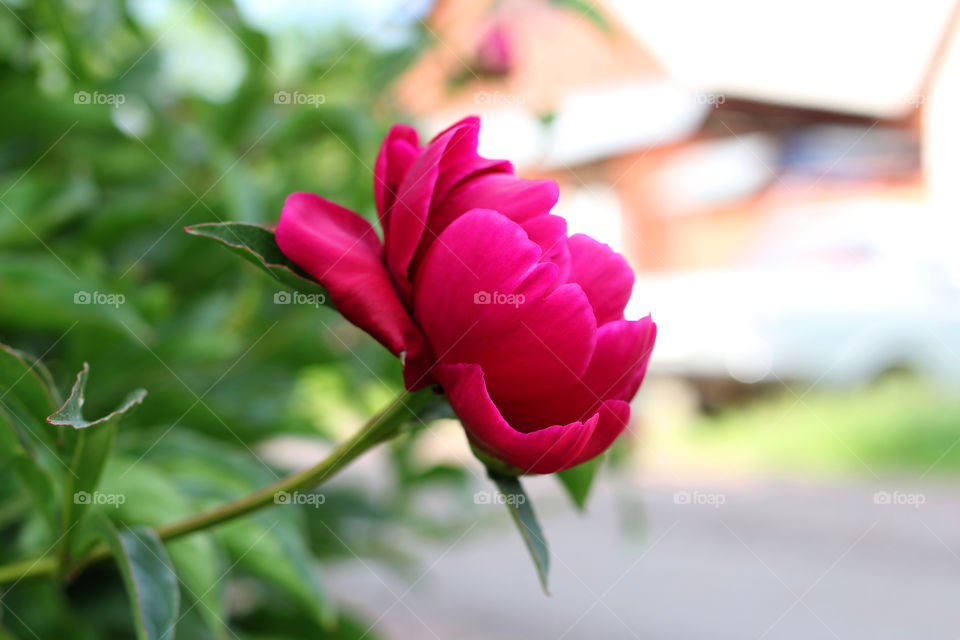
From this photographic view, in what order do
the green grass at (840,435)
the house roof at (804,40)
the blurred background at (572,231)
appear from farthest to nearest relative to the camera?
the green grass at (840,435) → the house roof at (804,40) → the blurred background at (572,231)

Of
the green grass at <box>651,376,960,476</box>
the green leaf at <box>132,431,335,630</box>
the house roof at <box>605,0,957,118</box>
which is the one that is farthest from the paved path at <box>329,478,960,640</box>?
the house roof at <box>605,0,957,118</box>

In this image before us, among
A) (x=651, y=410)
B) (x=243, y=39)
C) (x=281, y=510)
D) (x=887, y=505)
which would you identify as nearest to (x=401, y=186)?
(x=281, y=510)

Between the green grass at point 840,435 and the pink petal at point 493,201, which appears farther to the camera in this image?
the green grass at point 840,435

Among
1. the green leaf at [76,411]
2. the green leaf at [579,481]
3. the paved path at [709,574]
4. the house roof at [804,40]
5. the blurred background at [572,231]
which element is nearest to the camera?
the green leaf at [76,411]

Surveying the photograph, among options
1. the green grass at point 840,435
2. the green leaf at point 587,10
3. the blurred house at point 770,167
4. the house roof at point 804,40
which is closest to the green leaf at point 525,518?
the green leaf at point 587,10

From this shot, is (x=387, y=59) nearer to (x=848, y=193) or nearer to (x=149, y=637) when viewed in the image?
(x=149, y=637)

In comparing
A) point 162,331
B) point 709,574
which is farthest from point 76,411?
point 709,574

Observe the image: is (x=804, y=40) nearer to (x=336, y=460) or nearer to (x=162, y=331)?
(x=162, y=331)

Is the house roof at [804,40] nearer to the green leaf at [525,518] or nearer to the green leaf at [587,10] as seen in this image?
the green leaf at [587,10]
